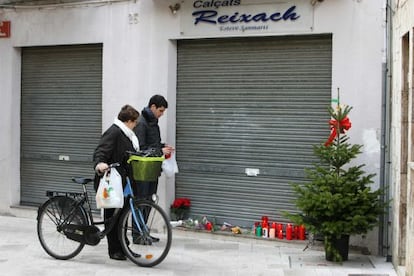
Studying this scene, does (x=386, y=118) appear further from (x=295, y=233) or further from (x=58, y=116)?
(x=58, y=116)

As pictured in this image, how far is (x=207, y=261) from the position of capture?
835 centimetres

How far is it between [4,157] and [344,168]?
604 cm

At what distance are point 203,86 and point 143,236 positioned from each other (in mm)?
3006

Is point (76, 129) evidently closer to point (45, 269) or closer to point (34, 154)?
point (34, 154)

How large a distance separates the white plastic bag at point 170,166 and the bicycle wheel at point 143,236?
158 cm

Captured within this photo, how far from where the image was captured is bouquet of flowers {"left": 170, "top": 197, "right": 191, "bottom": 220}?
33.0ft

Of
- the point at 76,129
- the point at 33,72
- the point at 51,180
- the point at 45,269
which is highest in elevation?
the point at 33,72

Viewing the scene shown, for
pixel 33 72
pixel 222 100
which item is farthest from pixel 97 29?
pixel 222 100

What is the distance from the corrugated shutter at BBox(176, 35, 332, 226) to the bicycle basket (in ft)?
7.25

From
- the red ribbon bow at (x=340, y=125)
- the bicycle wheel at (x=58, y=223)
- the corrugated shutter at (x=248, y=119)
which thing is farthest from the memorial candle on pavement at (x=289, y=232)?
the bicycle wheel at (x=58, y=223)

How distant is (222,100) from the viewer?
9836 millimetres

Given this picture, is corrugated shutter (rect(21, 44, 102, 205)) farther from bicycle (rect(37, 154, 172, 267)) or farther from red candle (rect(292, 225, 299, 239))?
red candle (rect(292, 225, 299, 239))

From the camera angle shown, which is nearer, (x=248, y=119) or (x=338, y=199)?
(x=338, y=199)

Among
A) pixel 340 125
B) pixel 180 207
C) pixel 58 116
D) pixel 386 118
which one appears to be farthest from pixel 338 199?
pixel 58 116
